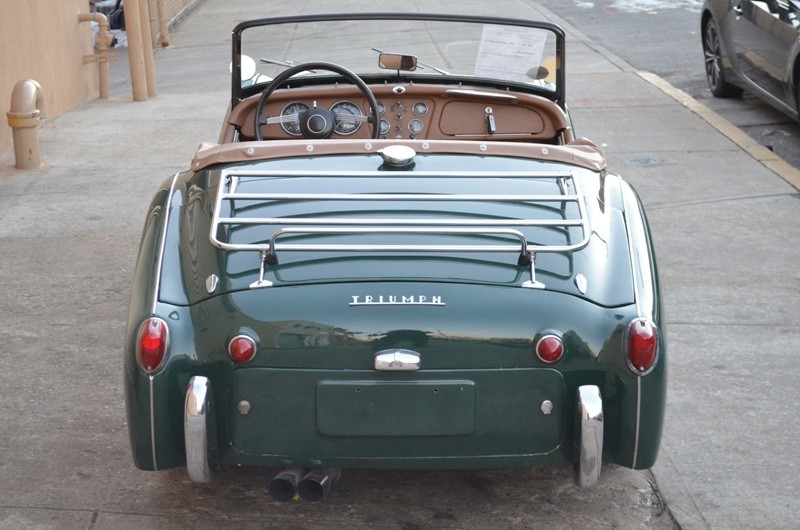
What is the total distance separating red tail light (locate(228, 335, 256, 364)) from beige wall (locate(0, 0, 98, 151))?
6.82 meters

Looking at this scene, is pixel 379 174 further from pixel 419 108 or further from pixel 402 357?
pixel 419 108

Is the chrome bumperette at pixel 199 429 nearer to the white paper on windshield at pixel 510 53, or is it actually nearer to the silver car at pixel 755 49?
the white paper on windshield at pixel 510 53

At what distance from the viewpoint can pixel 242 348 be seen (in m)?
3.39

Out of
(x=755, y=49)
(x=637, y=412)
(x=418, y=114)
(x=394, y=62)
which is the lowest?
(x=755, y=49)

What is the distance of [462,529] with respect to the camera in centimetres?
372

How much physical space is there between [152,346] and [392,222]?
2.87 feet

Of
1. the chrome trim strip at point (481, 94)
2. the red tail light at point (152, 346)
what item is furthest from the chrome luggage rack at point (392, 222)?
the chrome trim strip at point (481, 94)

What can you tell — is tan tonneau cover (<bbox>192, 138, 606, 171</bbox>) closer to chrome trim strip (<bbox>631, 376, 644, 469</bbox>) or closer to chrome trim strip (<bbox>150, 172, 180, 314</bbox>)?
chrome trim strip (<bbox>150, 172, 180, 314</bbox>)

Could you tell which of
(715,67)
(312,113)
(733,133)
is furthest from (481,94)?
(715,67)

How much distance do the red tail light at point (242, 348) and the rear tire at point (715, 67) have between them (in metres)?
8.24

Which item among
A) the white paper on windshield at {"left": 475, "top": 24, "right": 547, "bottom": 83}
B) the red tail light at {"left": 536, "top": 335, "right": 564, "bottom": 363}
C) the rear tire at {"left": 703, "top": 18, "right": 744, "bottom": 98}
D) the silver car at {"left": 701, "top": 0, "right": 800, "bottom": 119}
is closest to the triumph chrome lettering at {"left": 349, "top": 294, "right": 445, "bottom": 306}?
the red tail light at {"left": 536, "top": 335, "right": 564, "bottom": 363}

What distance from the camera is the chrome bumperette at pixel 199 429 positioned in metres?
3.34

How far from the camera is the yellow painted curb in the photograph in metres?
8.36

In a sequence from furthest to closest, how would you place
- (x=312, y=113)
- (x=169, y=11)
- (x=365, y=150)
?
1. (x=169, y=11)
2. (x=312, y=113)
3. (x=365, y=150)
